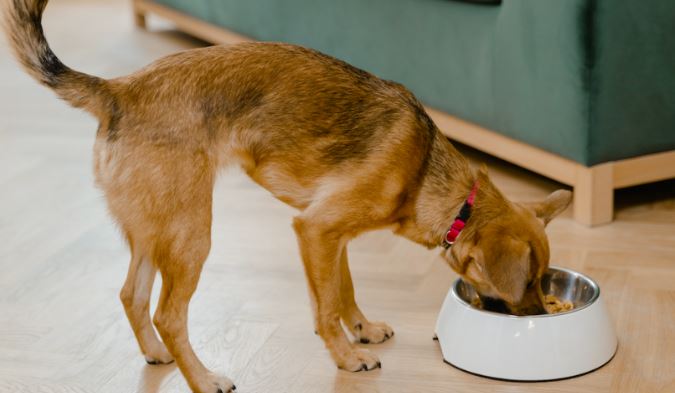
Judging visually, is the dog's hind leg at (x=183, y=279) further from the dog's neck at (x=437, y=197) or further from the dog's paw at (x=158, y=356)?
the dog's neck at (x=437, y=197)

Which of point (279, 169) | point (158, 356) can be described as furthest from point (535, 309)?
point (158, 356)

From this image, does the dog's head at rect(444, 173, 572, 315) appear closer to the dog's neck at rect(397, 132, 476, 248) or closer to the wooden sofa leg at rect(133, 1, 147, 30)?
the dog's neck at rect(397, 132, 476, 248)

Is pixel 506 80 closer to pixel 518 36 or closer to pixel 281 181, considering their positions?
pixel 518 36

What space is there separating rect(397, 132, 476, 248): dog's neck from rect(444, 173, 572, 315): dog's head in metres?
0.05

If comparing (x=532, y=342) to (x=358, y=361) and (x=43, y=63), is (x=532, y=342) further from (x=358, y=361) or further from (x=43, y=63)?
(x=43, y=63)

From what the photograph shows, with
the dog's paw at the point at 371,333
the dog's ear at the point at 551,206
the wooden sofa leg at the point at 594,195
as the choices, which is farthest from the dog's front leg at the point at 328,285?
the wooden sofa leg at the point at 594,195

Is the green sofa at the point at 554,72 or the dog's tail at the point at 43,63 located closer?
the dog's tail at the point at 43,63

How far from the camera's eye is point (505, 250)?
7.80 ft

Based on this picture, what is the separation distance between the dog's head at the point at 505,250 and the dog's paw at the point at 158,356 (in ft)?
2.63

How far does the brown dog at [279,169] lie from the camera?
2400 millimetres

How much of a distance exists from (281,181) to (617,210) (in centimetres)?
158

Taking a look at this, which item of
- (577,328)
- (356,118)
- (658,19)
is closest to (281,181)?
(356,118)

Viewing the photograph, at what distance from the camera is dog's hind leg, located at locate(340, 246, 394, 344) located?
9.12 ft

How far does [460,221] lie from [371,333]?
452mm
